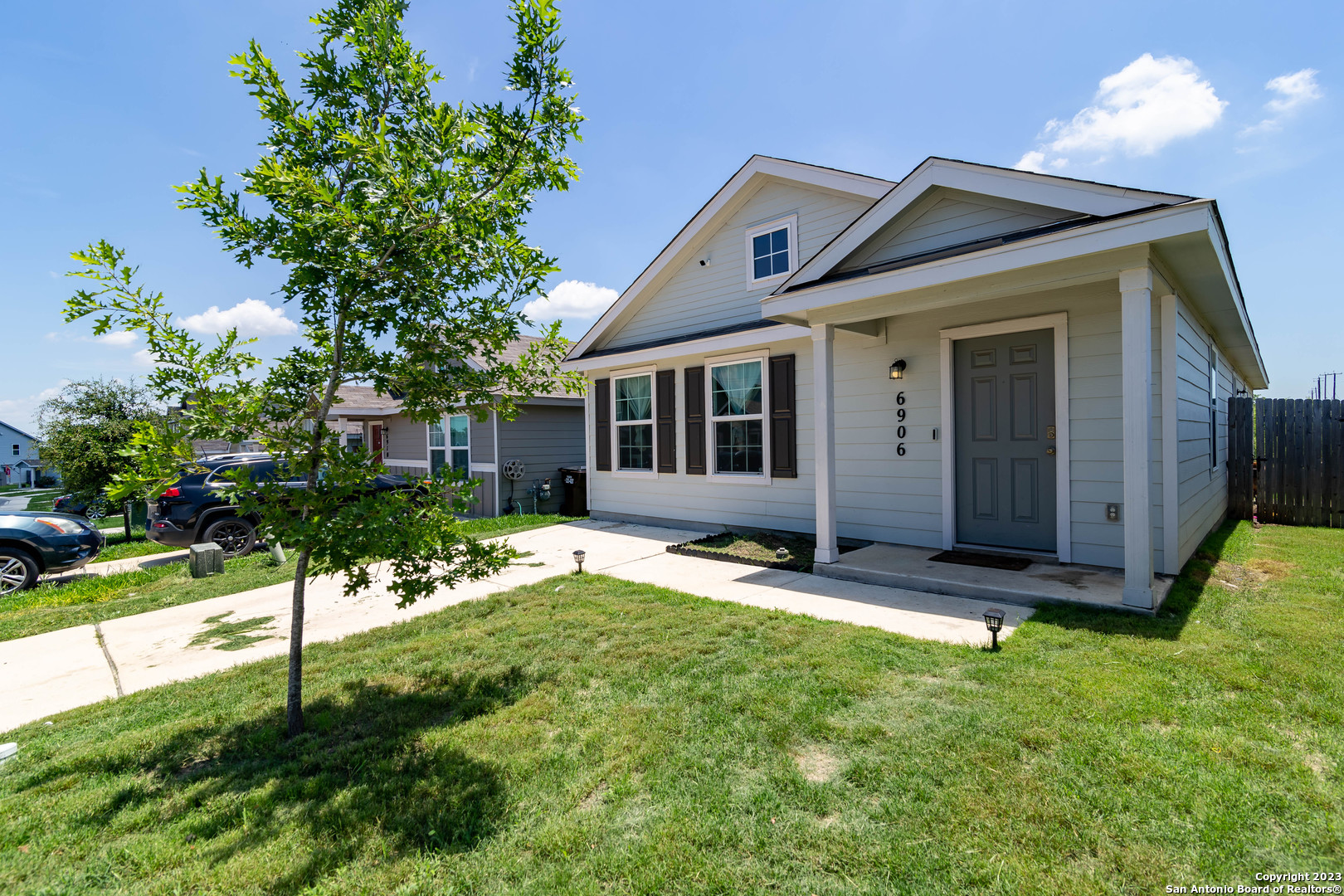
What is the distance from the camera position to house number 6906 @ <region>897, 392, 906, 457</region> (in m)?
6.54

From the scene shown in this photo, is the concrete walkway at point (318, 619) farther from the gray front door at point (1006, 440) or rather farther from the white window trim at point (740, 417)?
the white window trim at point (740, 417)

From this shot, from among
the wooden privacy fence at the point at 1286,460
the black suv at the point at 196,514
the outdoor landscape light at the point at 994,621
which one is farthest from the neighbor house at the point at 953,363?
the black suv at the point at 196,514

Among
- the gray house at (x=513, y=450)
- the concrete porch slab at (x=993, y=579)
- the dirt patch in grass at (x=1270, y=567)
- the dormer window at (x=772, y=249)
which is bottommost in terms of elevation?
the dirt patch in grass at (x=1270, y=567)

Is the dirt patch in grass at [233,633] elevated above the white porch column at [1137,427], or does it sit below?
below

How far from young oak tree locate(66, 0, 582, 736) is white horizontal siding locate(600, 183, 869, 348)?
5.30 meters

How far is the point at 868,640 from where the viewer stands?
12.7 ft

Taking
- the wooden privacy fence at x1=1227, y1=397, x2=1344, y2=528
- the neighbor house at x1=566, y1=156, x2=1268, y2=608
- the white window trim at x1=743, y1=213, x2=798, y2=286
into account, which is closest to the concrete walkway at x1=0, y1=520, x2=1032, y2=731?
the neighbor house at x1=566, y1=156, x2=1268, y2=608

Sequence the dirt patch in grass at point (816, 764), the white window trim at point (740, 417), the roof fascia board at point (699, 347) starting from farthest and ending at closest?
the white window trim at point (740, 417), the roof fascia board at point (699, 347), the dirt patch in grass at point (816, 764)

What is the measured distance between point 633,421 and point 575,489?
10.4ft

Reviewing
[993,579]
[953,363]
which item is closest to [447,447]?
[953,363]

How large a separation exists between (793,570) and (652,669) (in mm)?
2856

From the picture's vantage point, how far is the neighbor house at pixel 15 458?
47097 millimetres

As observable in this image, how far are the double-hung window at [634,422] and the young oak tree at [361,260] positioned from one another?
20.2ft

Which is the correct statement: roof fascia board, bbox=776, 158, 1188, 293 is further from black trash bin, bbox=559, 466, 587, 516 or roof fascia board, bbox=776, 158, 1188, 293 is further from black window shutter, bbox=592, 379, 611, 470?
black trash bin, bbox=559, 466, 587, 516
